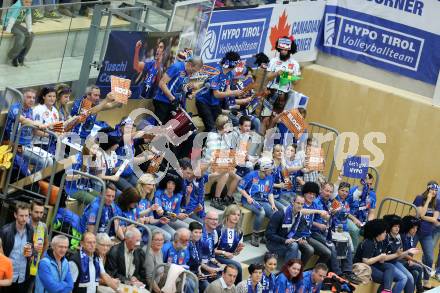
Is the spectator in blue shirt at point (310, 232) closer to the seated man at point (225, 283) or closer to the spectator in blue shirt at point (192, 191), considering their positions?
the spectator in blue shirt at point (192, 191)

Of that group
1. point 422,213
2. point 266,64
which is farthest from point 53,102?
point 422,213

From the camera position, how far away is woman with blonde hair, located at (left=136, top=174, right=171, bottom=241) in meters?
14.0

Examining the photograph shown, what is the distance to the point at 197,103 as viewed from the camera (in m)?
17.1

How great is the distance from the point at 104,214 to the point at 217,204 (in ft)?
10.7

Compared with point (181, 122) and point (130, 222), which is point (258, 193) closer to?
point (181, 122)

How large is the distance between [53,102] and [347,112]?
852 cm

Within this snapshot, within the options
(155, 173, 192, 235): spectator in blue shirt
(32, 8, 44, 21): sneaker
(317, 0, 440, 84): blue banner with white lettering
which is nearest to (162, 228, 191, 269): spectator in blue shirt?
(155, 173, 192, 235): spectator in blue shirt

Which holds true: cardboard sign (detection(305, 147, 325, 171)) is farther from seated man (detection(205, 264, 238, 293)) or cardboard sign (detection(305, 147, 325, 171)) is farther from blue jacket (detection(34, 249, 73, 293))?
blue jacket (detection(34, 249, 73, 293))

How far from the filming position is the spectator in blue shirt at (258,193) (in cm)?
1631

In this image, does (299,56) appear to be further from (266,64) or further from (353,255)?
(353,255)

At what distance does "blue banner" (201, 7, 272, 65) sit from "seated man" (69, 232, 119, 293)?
19.4 feet

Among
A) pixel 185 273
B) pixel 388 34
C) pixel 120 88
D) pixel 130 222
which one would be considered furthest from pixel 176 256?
pixel 388 34

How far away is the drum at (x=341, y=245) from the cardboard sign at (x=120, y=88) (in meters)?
4.00

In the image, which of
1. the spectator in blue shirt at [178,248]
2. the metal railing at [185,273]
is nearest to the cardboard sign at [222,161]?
the spectator in blue shirt at [178,248]
